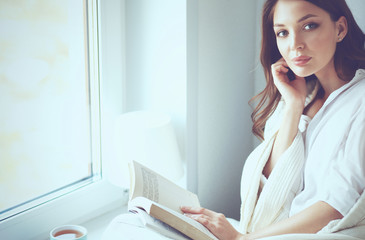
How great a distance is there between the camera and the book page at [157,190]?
1.04 m

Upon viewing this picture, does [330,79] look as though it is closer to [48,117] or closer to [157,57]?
[157,57]

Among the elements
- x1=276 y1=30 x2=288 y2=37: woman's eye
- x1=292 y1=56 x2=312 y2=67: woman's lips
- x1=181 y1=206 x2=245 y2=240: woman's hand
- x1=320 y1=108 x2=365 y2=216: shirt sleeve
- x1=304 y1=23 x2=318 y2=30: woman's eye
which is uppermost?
x1=304 y1=23 x2=318 y2=30: woman's eye

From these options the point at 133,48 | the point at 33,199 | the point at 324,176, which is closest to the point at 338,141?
the point at 324,176

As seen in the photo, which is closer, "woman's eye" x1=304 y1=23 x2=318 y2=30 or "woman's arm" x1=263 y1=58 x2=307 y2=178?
"woman's eye" x1=304 y1=23 x2=318 y2=30

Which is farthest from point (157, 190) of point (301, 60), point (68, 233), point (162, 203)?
point (301, 60)

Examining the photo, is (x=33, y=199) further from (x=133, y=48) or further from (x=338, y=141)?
(x=338, y=141)

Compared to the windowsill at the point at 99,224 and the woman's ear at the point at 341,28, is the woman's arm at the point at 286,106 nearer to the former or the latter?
the woman's ear at the point at 341,28

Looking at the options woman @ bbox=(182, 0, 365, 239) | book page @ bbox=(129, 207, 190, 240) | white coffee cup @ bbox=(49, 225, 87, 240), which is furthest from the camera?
white coffee cup @ bbox=(49, 225, 87, 240)

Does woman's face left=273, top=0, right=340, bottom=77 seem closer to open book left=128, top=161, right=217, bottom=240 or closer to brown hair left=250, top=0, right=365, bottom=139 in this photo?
brown hair left=250, top=0, right=365, bottom=139

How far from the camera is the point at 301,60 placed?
1.12 m

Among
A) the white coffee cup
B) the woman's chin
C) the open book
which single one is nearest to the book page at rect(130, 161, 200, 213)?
the open book

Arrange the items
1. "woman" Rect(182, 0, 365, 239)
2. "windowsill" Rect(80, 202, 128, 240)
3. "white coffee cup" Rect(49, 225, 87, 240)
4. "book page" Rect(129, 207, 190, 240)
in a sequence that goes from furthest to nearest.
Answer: "windowsill" Rect(80, 202, 128, 240) < "white coffee cup" Rect(49, 225, 87, 240) < "woman" Rect(182, 0, 365, 239) < "book page" Rect(129, 207, 190, 240)

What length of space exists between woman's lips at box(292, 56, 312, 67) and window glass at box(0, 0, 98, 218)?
72cm

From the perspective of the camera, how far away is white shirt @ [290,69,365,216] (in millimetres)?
997
